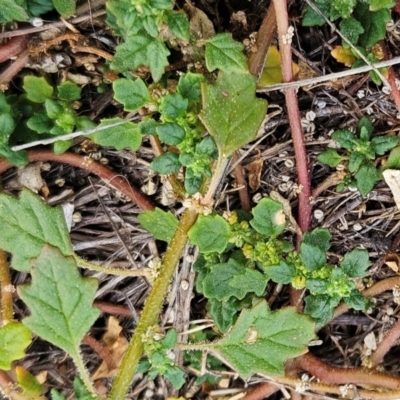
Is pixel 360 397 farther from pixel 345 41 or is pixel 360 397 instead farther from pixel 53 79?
pixel 53 79

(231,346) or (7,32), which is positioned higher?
(7,32)

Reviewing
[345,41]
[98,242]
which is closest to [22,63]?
[98,242]

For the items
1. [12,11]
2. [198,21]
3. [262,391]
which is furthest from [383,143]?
[12,11]

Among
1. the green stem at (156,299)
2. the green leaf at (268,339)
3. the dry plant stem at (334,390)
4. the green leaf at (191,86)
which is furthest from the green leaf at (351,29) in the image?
the dry plant stem at (334,390)

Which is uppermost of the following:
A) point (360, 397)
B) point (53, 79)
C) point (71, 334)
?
point (53, 79)

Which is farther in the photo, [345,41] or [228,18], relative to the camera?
[228,18]

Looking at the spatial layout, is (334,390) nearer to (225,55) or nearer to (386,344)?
(386,344)

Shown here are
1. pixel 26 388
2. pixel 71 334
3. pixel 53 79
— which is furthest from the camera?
pixel 53 79

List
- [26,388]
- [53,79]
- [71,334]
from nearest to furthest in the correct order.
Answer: [71,334] → [26,388] → [53,79]
